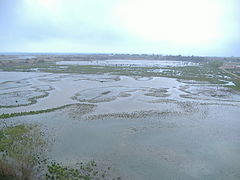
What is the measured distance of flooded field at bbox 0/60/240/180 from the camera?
7.57 m

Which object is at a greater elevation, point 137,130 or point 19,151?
point 137,130

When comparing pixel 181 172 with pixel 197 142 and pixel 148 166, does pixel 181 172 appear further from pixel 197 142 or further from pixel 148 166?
pixel 197 142

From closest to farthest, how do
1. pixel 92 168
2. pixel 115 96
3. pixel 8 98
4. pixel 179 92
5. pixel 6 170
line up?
pixel 6 170 → pixel 92 168 → pixel 8 98 → pixel 115 96 → pixel 179 92

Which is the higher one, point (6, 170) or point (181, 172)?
point (6, 170)

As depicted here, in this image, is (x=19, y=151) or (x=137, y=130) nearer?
(x=19, y=151)

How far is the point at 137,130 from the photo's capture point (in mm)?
10820

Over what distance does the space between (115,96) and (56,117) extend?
22.7 feet

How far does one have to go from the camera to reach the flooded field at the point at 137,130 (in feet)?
24.8

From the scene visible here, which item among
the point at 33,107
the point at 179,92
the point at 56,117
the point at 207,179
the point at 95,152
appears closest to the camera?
the point at 207,179

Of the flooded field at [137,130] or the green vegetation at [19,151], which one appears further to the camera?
the flooded field at [137,130]

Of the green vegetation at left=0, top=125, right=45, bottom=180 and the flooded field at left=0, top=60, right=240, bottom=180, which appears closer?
the green vegetation at left=0, top=125, right=45, bottom=180

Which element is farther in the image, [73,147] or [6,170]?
[73,147]

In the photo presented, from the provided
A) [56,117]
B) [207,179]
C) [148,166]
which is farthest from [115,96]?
[207,179]

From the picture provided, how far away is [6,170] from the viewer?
6281 mm
